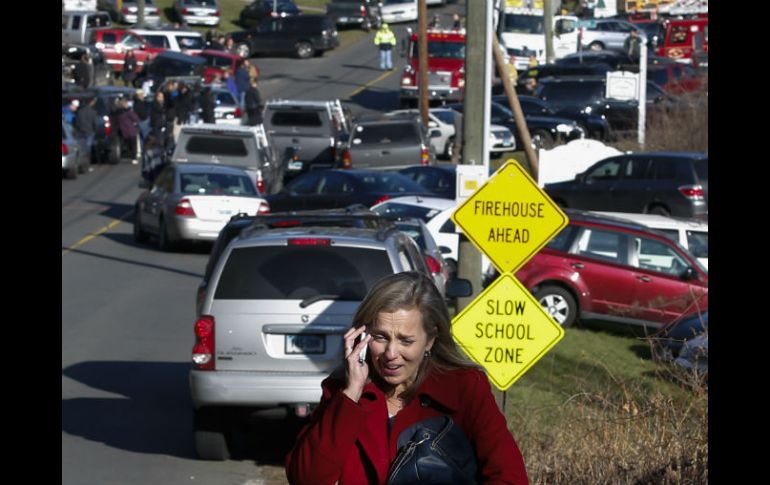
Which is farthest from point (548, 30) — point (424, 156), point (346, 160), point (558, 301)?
point (558, 301)

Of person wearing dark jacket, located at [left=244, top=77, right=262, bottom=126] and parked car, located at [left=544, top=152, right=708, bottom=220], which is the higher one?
person wearing dark jacket, located at [left=244, top=77, right=262, bottom=126]

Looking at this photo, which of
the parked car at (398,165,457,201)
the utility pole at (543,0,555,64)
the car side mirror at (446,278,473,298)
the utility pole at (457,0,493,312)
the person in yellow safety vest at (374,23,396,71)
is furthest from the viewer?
the person in yellow safety vest at (374,23,396,71)

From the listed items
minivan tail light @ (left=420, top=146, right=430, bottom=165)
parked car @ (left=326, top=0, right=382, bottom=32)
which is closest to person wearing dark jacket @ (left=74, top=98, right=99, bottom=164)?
minivan tail light @ (left=420, top=146, right=430, bottom=165)

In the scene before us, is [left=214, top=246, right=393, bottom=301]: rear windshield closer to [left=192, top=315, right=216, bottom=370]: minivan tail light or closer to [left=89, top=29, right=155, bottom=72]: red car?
[left=192, top=315, right=216, bottom=370]: minivan tail light

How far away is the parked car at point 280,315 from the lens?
34.3 ft

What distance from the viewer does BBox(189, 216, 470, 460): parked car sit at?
34.3ft

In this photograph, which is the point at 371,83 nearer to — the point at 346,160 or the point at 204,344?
the point at 346,160

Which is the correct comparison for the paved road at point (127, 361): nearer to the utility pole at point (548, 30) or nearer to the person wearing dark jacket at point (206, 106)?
the person wearing dark jacket at point (206, 106)

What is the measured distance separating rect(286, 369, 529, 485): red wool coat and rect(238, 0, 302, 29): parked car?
198 feet

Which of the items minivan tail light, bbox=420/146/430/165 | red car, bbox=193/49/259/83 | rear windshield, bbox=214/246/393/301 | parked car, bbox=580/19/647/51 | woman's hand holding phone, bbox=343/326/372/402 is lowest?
minivan tail light, bbox=420/146/430/165

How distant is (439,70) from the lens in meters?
45.6

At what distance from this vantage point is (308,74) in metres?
55.6
